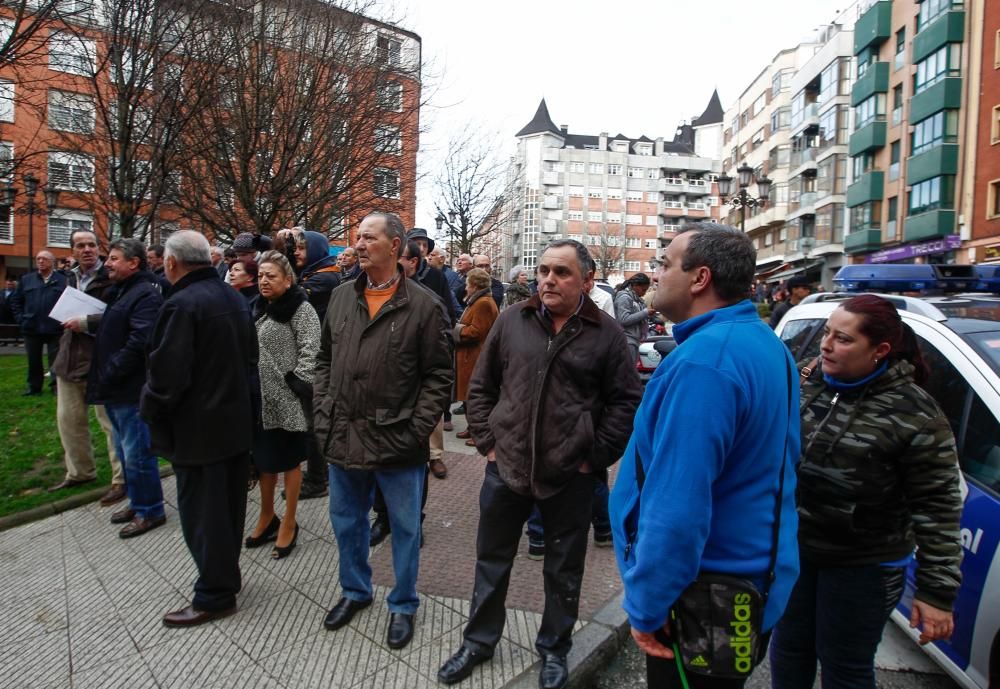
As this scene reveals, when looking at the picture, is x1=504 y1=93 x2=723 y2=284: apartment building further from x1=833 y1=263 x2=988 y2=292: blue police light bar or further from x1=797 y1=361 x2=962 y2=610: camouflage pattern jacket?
x1=797 y1=361 x2=962 y2=610: camouflage pattern jacket

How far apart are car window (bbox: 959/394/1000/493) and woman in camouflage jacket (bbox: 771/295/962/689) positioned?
26.4 inches

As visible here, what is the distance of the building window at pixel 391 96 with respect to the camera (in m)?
13.6

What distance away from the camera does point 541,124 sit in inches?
3524

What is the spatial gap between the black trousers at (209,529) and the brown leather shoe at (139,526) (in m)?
1.47

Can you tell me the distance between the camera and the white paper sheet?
17.3ft

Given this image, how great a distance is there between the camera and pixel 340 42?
1273cm

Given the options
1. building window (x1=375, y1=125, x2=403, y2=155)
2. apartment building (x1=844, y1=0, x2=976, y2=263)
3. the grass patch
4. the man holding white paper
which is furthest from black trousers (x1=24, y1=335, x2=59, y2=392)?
apartment building (x1=844, y1=0, x2=976, y2=263)

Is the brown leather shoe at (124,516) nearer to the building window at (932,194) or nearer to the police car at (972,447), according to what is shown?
the police car at (972,447)

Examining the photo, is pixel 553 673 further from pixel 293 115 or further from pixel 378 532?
pixel 293 115

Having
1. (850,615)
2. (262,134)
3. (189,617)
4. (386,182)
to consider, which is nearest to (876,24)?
(386,182)

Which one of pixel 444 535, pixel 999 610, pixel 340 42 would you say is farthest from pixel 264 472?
pixel 340 42

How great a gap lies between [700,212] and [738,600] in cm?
9064

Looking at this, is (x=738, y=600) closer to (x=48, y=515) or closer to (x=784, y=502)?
(x=784, y=502)

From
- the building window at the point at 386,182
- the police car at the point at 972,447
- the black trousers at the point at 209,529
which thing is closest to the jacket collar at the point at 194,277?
the black trousers at the point at 209,529
